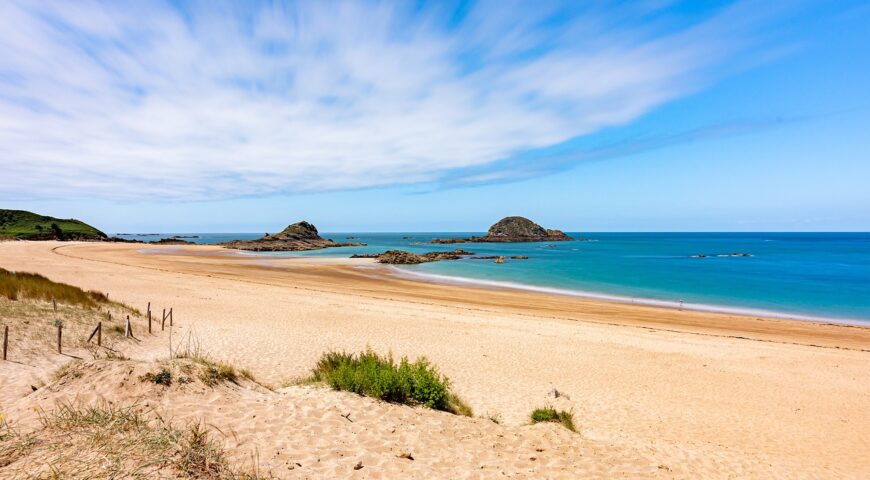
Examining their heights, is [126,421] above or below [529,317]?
above

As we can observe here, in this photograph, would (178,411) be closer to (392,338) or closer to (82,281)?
(392,338)

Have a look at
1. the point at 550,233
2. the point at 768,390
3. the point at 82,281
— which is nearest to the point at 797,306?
the point at 768,390

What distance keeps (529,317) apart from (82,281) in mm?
31960

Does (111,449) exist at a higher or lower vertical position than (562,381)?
higher

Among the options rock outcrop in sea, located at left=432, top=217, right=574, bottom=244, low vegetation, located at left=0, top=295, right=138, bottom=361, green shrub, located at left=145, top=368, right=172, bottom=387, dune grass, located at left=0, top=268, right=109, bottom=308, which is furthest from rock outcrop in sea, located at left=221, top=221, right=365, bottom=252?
green shrub, located at left=145, top=368, right=172, bottom=387

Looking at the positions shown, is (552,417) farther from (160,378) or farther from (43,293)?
(43,293)

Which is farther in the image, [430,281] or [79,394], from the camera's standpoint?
[430,281]

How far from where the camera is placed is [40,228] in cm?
10031

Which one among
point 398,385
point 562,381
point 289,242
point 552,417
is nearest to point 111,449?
point 398,385

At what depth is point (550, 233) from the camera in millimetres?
171000

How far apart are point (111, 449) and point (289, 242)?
107m

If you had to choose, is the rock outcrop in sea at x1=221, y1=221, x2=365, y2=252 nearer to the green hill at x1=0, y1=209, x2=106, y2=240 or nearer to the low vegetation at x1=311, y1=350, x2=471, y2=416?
the green hill at x1=0, y1=209, x2=106, y2=240

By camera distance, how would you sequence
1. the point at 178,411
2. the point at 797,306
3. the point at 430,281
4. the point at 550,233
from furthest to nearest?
the point at 550,233
the point at 430,281
the point at 797,306
the point at 178,411

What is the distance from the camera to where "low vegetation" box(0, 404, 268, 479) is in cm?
505
